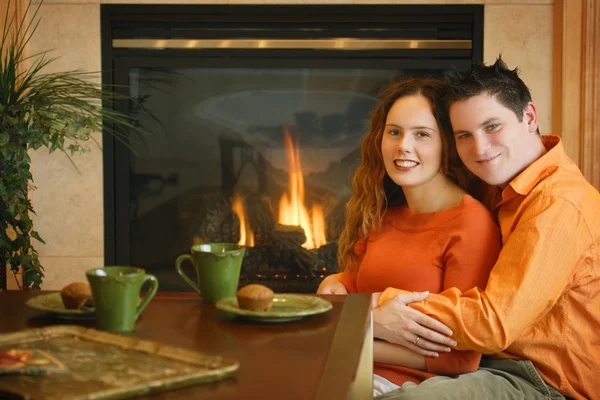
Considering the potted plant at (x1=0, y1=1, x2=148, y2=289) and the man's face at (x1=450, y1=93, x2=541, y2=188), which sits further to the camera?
the potted plant at (x1=0, y1=1, x2=148, y2=289)

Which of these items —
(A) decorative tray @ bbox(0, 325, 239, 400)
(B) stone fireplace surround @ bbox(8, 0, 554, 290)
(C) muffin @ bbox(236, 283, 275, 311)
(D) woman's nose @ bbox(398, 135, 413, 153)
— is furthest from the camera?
(B) stone fireplace surround @ bbox(8, 0, 554, 290)

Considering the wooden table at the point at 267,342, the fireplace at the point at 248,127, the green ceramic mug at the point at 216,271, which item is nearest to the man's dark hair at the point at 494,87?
the wooden table at the point at 267,342

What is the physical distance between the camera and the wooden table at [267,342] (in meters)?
0.90

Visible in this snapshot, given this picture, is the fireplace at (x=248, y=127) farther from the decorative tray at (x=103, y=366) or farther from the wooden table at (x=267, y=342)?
the decorative tray at (x=103, y=366)

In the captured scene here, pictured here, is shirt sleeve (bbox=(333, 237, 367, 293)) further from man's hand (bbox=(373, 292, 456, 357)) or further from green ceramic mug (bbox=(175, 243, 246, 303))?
green ceramic mug (bbox=(175, 243, 246, 303))

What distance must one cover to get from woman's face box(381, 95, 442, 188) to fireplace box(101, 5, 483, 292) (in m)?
1.45

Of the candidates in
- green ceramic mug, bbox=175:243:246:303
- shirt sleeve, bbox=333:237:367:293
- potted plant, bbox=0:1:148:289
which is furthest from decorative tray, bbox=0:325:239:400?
potted plant, bbox=0:1:148:289

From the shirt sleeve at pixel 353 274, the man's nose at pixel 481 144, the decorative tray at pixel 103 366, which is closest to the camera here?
the decorative tray at pixel 103 366

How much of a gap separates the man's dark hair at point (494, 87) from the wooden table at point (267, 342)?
24.8 inches

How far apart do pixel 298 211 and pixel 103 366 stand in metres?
2.57

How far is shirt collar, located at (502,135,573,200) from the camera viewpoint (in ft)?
5.86

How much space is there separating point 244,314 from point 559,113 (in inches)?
93.3

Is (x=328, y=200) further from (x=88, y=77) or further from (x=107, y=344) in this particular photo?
(x=107, y=344)

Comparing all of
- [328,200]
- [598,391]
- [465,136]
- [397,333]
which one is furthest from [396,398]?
[328,200]
